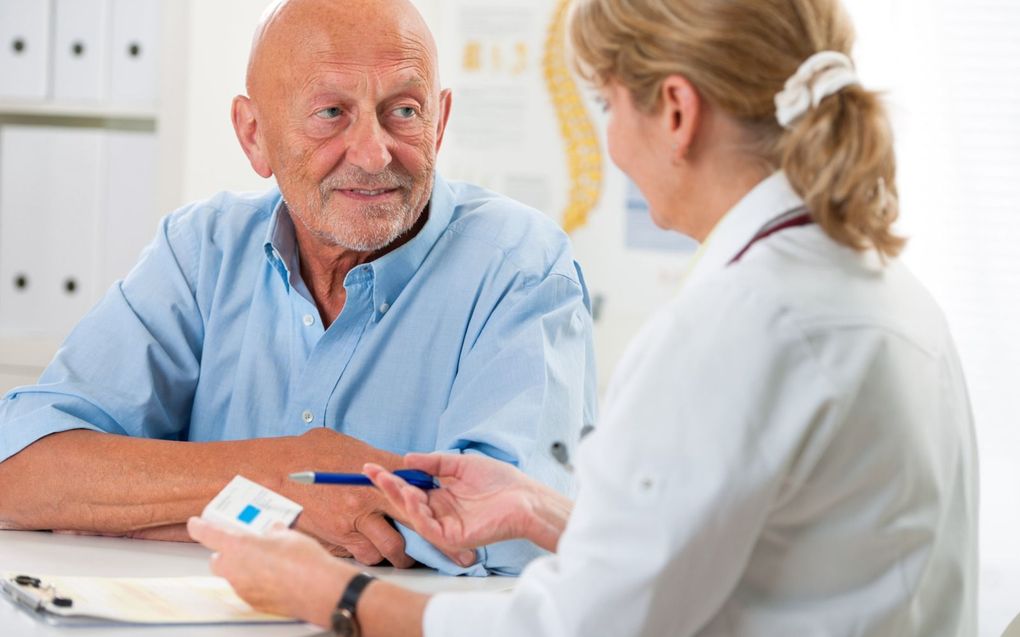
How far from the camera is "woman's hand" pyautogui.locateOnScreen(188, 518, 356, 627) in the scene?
1.08 metres

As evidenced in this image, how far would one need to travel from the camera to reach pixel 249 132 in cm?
187

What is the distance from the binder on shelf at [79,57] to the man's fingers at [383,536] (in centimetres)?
163

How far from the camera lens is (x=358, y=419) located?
5.44 ft

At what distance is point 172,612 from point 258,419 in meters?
0.57

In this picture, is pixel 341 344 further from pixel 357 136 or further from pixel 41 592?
pixel 41 592

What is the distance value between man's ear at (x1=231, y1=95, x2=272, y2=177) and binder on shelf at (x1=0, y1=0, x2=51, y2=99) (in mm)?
1047

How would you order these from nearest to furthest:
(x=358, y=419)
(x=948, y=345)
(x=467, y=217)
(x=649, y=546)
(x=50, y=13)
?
(x=649, y=546) → (x=948, y=345) → (x=358, y=419) → (x=467, y=217) → (x=50, y=13)

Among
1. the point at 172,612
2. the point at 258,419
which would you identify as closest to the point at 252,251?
the point at 258,419

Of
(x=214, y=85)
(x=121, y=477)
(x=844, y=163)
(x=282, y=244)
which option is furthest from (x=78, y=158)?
(x=844, y=163)

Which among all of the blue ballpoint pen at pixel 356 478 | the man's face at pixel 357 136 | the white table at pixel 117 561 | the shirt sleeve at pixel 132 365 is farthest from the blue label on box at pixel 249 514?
the man's face at pixel 357 136

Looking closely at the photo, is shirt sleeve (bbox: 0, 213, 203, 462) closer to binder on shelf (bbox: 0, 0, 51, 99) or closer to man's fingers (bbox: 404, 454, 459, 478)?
man's fingers (bbox: 404, 454, 459, 478)

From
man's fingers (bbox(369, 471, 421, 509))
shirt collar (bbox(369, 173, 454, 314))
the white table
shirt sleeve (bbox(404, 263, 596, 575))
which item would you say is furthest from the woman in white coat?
shirt collar (bbox(369, 173, 454, 314))

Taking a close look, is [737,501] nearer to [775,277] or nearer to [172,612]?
[775,277]

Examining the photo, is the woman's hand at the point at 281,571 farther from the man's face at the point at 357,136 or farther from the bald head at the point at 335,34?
the bald head at the point at 335,34
